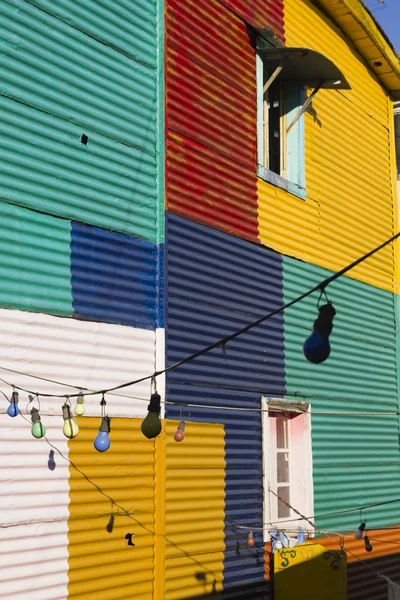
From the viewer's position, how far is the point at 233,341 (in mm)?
Answer: 9859

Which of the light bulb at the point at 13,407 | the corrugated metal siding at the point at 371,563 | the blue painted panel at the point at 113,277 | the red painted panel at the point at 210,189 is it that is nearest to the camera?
the light bulb at the point at 13,407

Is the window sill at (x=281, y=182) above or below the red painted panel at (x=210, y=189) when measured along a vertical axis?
above

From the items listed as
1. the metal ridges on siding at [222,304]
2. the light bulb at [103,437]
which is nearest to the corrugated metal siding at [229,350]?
the metal ridges on siding at [222,304]

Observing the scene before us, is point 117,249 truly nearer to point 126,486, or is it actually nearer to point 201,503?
point 126,486

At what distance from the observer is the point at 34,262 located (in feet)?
23.8

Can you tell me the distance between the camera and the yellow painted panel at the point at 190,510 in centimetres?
830

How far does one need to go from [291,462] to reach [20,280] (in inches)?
204

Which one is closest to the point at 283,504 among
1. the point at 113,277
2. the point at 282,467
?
the point at 282,467

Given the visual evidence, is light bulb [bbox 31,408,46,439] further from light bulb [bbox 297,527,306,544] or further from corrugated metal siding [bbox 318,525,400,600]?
corrugated metal siding [bbox 318,525,400,600]

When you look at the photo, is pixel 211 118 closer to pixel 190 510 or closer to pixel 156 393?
pixel 190 510

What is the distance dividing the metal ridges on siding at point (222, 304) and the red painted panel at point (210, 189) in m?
0.16

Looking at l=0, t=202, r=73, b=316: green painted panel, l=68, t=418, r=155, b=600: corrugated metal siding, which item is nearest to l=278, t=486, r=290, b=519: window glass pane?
l=68, t=418, r=155, b=600: corrugated metal siding

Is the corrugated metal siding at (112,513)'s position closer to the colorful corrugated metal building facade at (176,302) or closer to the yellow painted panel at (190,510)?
the colorful corrugated metal building facade at (176,302)

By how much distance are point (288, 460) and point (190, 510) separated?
2588 millimetres
